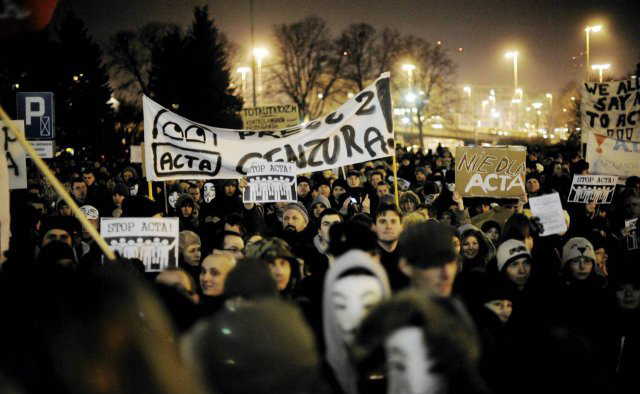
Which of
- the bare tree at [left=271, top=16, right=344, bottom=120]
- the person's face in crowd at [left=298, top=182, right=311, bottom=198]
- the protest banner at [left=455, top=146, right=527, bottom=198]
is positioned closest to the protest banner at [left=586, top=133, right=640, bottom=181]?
the protest banner at [left=455, top=146, right=527, bottom=198]

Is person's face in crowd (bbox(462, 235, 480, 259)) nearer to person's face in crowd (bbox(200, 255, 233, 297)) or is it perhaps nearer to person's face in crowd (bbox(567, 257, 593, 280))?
person's face in crowd (bbox(567, 257, 593, 280))

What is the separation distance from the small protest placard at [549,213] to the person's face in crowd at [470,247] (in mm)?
1001

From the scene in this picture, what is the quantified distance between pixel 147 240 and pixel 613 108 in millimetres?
9239

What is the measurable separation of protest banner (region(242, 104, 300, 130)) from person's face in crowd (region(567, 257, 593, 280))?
980 centimetres

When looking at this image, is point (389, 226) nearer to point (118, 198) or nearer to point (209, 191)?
point (118, 198)

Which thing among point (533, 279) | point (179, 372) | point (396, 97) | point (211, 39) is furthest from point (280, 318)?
point (396, 97)

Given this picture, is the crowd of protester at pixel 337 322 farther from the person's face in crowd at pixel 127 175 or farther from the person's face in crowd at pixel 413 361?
→ the person's face in crowd at pixel 127 175

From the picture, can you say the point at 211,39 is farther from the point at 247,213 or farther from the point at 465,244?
the point at 465,244

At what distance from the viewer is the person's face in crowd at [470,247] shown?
6.03 metres

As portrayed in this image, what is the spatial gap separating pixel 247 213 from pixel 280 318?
6942mm

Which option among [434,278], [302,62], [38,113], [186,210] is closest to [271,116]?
[38,113]

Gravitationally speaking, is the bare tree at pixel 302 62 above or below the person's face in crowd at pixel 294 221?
above

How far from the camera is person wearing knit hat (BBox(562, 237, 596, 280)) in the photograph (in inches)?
215

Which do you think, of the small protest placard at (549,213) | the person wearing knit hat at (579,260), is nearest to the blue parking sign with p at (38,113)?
the small protest placard at (549,213)
